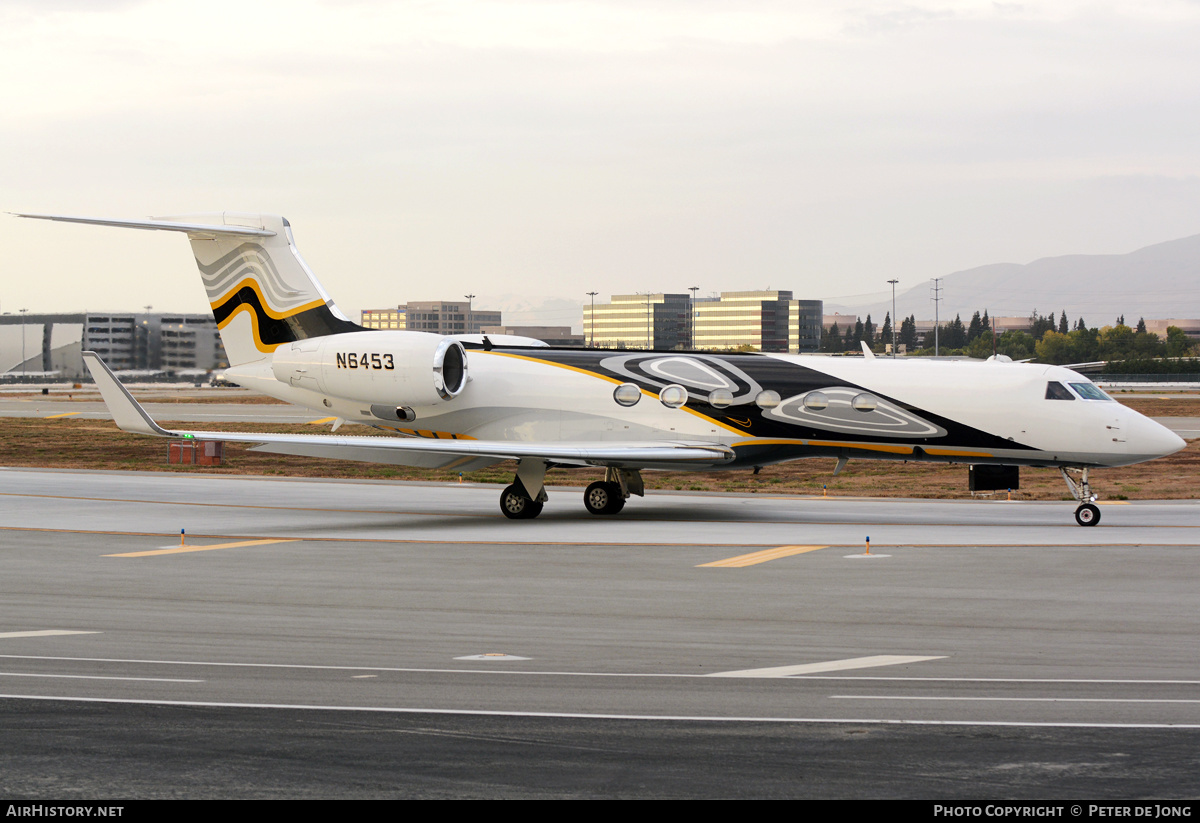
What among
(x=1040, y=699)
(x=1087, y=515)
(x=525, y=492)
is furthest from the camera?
(x=525, y=492)

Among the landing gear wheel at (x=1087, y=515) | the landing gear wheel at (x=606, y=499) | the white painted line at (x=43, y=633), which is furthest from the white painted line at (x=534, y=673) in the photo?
the landing gear wheel at (x=606, y=499)

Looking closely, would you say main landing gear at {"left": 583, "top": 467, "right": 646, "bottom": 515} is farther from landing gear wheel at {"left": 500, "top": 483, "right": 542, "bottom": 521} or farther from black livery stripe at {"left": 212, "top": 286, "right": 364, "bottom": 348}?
black livery stripe at {"left": 212, "top": 286, "right": 364, "bottom": 348}

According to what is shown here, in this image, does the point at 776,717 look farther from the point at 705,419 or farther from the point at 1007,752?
the point at 705,419

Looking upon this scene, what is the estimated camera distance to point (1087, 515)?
82.7ft

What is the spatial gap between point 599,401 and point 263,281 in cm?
906

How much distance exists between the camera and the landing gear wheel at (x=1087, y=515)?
25.1 m

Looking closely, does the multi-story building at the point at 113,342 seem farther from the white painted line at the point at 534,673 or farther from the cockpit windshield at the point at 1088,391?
the cockpit windshield at the point at 1088,391

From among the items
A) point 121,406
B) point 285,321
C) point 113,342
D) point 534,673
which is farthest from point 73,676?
point 113,342

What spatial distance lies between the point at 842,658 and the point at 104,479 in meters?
31.2

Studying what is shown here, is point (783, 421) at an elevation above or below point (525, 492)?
above

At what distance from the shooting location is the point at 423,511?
96.6 feet

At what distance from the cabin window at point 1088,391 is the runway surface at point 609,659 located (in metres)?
→ 2.82

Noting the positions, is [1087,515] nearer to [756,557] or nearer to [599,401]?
[756,557]
